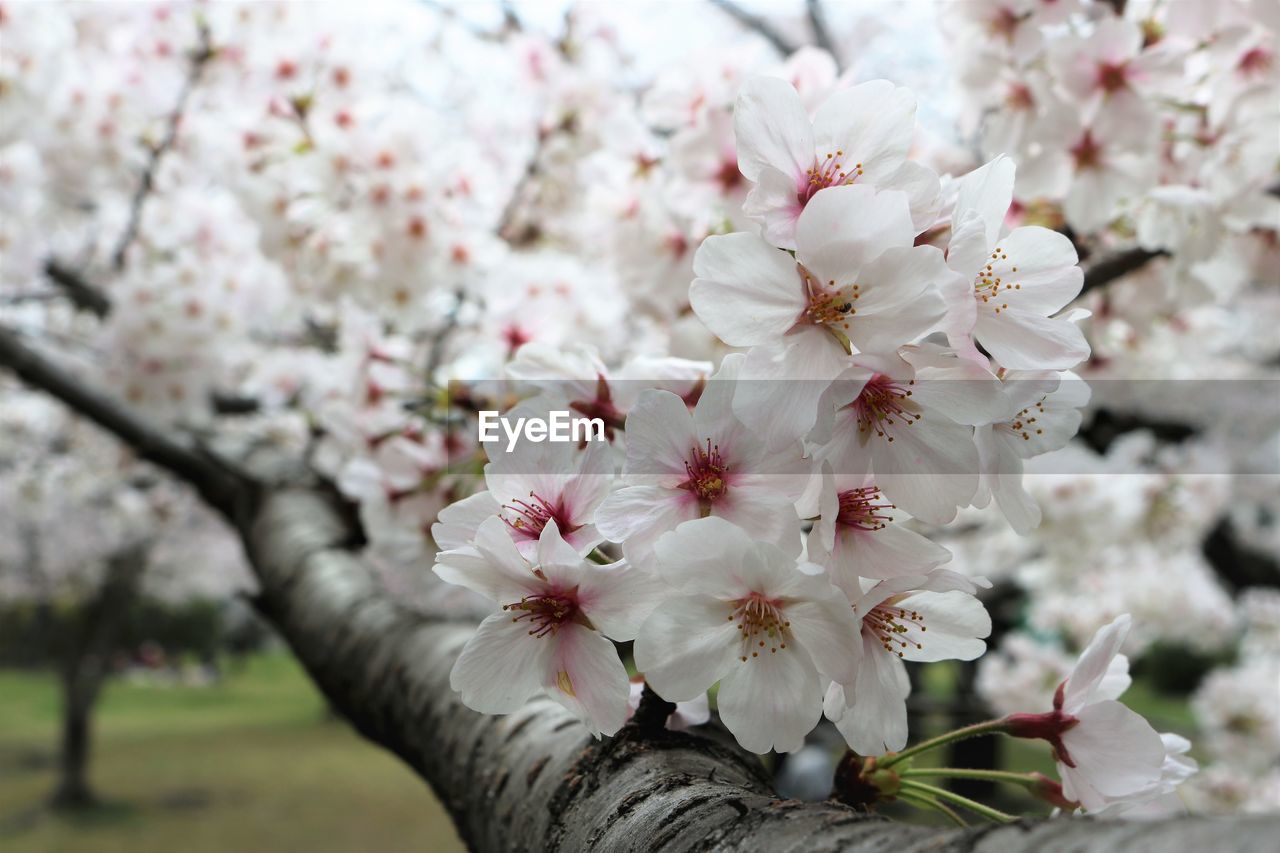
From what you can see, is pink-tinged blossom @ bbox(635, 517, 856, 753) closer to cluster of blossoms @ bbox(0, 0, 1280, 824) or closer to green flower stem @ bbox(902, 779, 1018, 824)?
cluster of blossoms @ bbox(0, 0, 1280, 824)

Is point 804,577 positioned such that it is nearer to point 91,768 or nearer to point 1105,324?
point 1105,324

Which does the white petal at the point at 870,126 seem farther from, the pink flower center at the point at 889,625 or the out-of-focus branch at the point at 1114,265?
the out-of-focus branch at the point at 1114,265

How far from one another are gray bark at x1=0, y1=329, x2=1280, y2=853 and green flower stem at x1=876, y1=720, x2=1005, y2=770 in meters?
0.10

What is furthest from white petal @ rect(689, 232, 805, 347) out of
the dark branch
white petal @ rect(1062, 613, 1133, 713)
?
the dark branch

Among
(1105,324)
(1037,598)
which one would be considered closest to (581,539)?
(1105,324)

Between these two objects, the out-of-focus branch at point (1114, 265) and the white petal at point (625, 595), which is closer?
the white petal at point (625, 595)

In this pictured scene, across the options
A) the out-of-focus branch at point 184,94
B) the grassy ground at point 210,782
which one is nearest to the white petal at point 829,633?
the out-of-focus branch at point 184,94

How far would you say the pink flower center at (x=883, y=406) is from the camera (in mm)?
588

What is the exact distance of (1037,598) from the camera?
5629mm

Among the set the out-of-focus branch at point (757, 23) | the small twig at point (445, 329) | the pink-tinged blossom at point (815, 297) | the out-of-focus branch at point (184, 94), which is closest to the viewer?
the pink-tinged blossom at point (815, 297)

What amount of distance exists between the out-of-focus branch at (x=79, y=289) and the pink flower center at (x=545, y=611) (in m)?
2.98

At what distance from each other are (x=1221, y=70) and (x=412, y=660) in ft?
4.52

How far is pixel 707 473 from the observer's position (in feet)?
2.03

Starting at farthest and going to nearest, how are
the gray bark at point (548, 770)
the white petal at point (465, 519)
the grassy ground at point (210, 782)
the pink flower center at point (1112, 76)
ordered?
the grassy ground at point (210, 782) < the pink flower center at point (1112, 76) < the white petal at point (465, 519) < the gray bark at point (548, 770)
